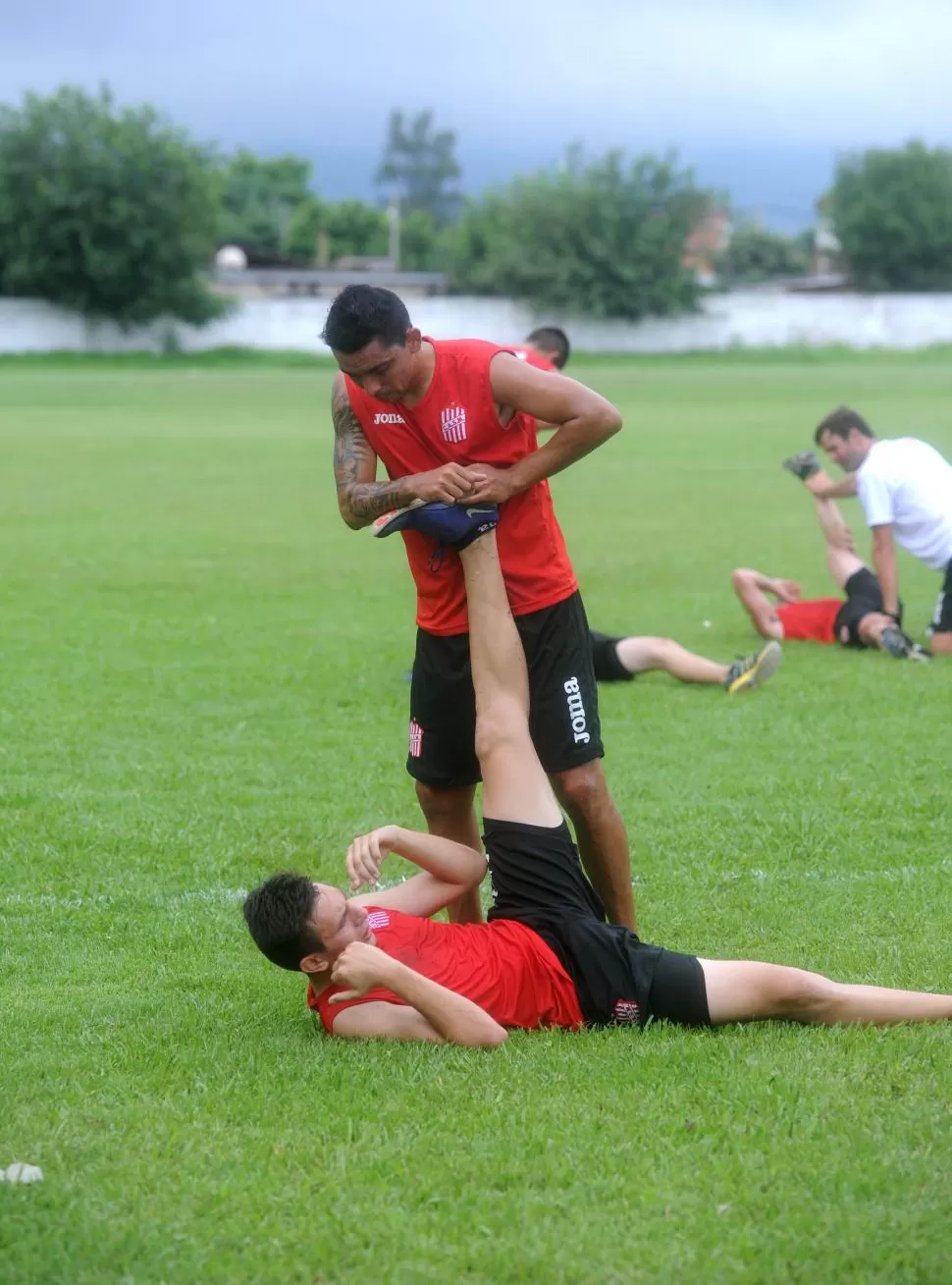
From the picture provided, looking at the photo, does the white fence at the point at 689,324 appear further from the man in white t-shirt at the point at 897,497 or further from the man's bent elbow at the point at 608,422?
the man's bent elbow at the point at 608,422

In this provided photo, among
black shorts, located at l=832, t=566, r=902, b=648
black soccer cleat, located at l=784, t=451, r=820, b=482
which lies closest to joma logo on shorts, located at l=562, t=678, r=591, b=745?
black shorts, located at l=832, t=566, r=902, b=648

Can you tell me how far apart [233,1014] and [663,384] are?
4566cm

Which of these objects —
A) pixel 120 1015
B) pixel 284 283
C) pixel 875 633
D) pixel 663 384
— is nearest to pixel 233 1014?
pixel 120 1015

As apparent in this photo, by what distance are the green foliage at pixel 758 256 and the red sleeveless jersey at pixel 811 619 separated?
10497cm

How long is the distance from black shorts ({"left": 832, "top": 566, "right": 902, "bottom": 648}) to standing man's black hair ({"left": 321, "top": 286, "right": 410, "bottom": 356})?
7.02 m

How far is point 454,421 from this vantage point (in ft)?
18.4

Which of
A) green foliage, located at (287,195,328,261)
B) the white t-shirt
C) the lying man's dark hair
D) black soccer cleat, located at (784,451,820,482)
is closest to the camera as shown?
the lying man's dark hair

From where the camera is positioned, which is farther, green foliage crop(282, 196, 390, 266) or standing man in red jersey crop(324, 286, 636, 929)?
green foliage crop(282, 196, 390, 266)

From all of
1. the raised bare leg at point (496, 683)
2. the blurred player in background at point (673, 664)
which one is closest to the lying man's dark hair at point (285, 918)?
the raised bare leg at point (496, 683)

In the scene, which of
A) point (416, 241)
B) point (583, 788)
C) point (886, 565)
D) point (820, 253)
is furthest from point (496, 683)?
point (416, 241)

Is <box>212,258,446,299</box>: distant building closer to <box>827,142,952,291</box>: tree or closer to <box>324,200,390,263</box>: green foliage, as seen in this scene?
<box>827,142,952,291</box>: tree

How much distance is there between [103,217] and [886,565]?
64699mm

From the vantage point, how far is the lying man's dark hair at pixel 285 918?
15.6 feet

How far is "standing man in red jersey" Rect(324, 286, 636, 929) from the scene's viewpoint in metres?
5.54
